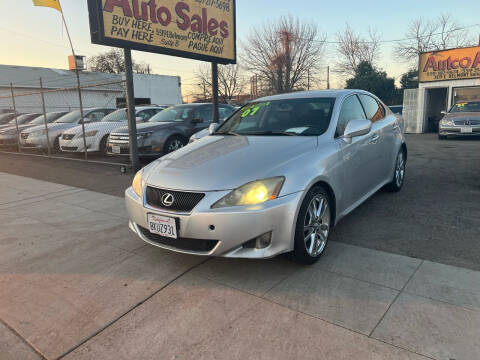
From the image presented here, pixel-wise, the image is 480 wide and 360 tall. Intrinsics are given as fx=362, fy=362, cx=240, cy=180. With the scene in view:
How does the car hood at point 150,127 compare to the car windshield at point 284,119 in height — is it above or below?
below

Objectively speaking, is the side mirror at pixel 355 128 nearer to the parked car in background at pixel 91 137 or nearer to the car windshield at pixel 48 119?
the parked car in background at pixel 91 137

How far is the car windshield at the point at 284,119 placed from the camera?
382 cm

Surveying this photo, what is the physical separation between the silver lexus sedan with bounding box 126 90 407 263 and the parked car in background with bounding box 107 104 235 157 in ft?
14.4

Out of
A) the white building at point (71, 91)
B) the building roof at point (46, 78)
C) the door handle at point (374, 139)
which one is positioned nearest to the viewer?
the door handle at point (374, 139)

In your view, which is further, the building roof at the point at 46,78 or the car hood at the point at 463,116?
the building roof at the point at 46,78

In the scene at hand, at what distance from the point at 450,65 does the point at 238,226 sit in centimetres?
1747

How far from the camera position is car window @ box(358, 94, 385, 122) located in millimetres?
4660

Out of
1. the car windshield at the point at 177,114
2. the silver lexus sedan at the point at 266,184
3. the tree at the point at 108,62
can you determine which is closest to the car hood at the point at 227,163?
the silver lexus sedan at the point at 266,184

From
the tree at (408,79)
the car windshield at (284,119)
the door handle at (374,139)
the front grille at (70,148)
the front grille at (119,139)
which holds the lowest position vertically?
the front grille at (70,148)

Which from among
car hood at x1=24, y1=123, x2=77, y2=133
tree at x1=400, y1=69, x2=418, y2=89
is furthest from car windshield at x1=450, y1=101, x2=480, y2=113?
tree at x1=400, y1=69, x2=418, y2=89

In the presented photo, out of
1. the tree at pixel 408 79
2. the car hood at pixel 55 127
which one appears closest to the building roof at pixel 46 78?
the car hood at pixel 55 127

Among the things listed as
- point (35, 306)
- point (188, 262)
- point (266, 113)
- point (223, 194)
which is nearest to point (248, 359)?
point (223, 194)

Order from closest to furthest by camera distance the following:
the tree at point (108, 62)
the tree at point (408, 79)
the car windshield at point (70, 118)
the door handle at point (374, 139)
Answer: the door handle at point (374, 139)
the car windshield at point (70, 118)
the tree at point (408, 79)
the tree at point (108, 62)

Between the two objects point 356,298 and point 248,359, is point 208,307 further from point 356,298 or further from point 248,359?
point 356,298
